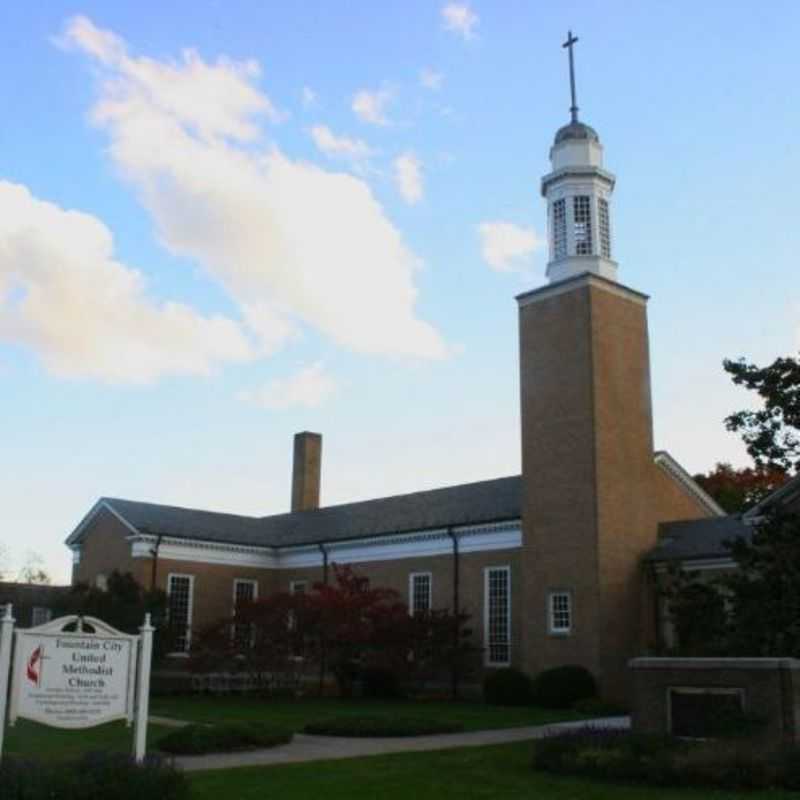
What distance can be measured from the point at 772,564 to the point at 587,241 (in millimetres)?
16817

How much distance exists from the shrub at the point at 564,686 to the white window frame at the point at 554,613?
132cm

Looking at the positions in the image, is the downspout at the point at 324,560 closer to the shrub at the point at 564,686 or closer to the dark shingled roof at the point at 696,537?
the shrub at the point at 564,686

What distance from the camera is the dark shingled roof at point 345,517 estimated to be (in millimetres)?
35875

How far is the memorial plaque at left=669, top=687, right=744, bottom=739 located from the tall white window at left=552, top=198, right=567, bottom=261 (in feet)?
65.8

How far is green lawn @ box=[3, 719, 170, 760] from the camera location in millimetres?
15984

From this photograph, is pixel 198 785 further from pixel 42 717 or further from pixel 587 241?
pixel 587 241

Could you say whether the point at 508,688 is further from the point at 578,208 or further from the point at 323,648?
the point at 578,208

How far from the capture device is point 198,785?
41.7 feet

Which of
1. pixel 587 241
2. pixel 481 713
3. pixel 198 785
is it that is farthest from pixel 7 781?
pixel 587 241

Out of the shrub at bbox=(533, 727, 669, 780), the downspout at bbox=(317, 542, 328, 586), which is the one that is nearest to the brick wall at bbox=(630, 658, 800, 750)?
the shrub at bbox=(533, 727, 669, 780)

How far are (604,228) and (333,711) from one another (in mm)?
17054

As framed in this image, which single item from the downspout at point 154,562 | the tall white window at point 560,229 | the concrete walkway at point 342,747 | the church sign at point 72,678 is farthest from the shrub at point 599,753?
the downspout at point 154,562

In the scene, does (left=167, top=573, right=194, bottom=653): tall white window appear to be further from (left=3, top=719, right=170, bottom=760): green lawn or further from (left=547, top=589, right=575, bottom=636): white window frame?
(left=3, top=719, right=170, bottom=760): green lawn

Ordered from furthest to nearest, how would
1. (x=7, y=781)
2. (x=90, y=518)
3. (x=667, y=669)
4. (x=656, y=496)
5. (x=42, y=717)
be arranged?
(x=90, y=518) → (x=656, y=496) → (x=667, y=669) → (x=42, y=717) → (x=7, y=781)
